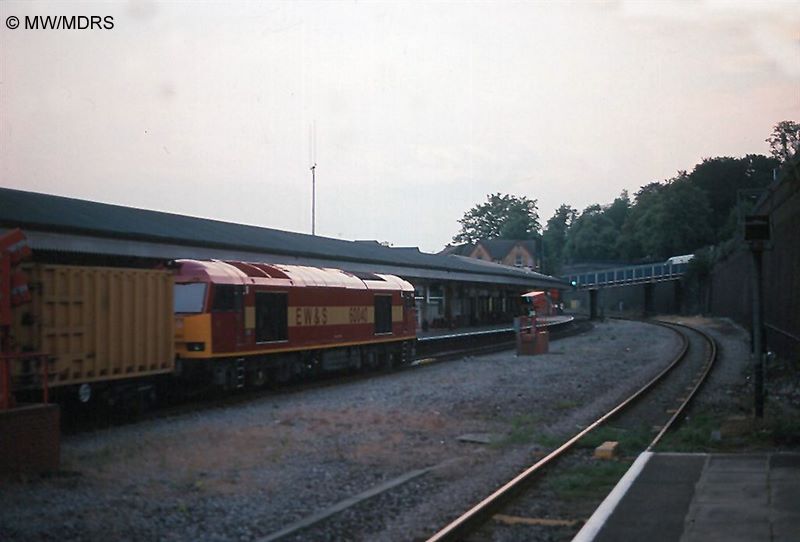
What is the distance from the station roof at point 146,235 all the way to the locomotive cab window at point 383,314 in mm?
4364

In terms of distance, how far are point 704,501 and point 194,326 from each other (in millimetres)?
12785

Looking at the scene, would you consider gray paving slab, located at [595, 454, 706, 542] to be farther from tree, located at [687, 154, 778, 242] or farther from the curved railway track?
tree, located at [687, 154, 778, 242]

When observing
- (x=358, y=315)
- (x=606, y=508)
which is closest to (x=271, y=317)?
(x=358, y=315)

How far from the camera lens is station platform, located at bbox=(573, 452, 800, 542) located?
7.70m

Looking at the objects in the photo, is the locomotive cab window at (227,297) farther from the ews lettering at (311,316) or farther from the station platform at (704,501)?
the station platform at (704,501)

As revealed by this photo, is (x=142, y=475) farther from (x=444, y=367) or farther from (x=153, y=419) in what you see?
(x=444, y=367)

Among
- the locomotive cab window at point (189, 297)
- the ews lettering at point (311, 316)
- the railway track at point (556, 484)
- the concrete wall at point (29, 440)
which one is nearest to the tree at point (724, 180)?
the ews lettering at point (311, 316)

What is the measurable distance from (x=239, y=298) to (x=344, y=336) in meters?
6.07

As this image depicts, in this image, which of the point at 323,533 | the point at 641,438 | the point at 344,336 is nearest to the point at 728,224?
the point at 344,336

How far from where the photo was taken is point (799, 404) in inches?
695

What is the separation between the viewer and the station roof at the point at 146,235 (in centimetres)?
2123

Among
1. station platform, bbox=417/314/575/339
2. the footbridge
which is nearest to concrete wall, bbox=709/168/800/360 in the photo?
station platform, bbox=417/314/575/339

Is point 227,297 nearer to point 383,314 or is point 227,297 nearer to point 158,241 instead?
point 158,241

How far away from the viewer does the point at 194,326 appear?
19.4 metres
